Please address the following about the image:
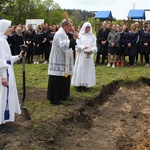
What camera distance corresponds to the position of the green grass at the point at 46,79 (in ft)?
26.1

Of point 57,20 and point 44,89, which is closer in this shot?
point 44,89

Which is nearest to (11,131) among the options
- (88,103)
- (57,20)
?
(88,103)

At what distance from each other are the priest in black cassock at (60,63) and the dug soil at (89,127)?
0.44 metres

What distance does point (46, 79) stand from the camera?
41.4 feet

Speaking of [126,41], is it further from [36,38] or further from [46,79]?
[46,79]

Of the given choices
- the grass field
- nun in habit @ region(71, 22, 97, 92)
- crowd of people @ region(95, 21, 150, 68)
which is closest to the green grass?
the grass field

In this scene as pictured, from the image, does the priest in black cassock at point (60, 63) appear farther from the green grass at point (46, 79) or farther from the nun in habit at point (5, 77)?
the nun in habit at point (5, 77)

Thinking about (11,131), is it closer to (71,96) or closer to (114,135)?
(114,135)

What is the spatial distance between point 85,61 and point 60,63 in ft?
6.10

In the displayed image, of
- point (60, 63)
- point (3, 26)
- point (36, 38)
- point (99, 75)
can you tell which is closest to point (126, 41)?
point (99, 75)

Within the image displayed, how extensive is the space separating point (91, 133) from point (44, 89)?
3939mm

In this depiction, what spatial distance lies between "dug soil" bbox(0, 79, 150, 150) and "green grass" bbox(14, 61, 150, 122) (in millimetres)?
240

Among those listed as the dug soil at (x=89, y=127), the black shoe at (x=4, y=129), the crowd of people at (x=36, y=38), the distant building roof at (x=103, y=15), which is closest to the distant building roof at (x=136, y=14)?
the distant building roof at (x=103, y=15)

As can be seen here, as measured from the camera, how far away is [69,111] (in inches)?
318
